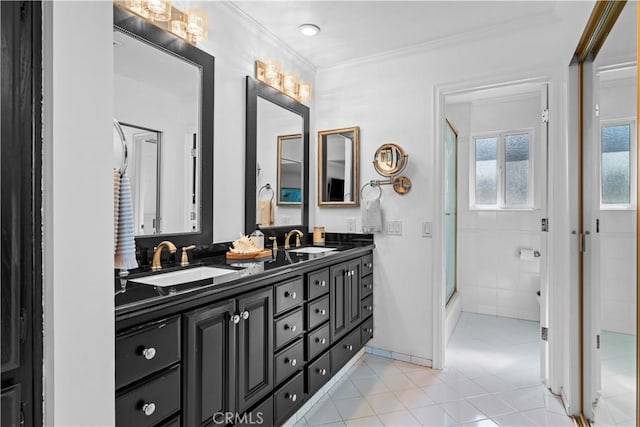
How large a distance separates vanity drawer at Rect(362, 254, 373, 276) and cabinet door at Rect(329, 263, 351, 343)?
314 mm

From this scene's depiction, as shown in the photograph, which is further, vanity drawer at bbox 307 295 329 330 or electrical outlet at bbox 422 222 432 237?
electrical outlet at bbox 422 222 432 237

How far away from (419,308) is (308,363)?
3.73 ft

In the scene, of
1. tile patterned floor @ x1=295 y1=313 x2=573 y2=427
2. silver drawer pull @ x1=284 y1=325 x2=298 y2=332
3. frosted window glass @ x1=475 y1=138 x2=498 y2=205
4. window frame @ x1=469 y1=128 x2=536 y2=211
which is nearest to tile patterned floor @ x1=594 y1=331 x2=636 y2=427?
tile patterned floor @ x1=295 y1=313 x2=573 y2=427

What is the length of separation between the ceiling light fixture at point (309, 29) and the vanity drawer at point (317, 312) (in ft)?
5.88

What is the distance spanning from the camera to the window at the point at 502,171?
12.8 feet

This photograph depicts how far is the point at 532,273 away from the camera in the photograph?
149 inches

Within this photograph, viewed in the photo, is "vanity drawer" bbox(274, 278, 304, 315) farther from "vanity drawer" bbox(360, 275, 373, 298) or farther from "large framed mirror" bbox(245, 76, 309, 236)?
"vanity drawer" bbox(360, 275, 373, 298)

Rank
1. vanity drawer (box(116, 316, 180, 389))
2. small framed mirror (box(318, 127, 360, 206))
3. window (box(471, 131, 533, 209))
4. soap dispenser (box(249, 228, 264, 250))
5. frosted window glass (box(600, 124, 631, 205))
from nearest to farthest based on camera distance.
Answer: vanity drawer (box(116, 316, 180, 389)) < frosted window glass (box(600, 124, 631, 205)) < soap dispenser (box(249, 228, 264, 250)) < small framed mirror (box(318, 127, 360, 206)) < window (box(471, 131, 533, 209))

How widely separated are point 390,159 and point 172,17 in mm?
1733

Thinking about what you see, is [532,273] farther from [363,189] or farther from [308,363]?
[308,363]

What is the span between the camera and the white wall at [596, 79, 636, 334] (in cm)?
124

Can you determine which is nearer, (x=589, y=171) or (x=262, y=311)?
(x=262, y=311)

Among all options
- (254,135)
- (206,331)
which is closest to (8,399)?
(206,331)

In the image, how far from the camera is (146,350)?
42.4 inches
